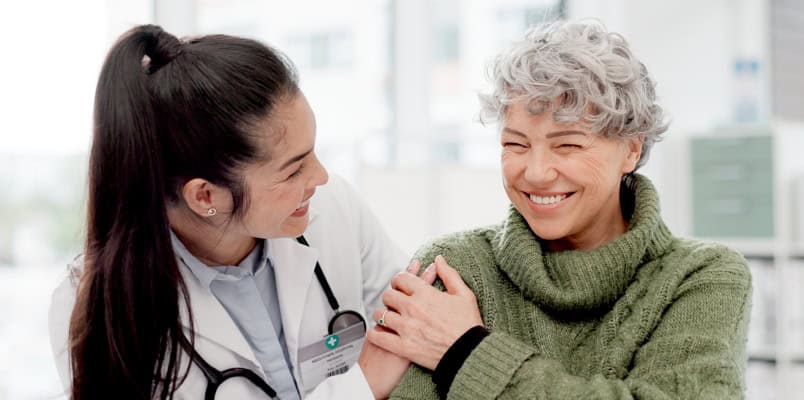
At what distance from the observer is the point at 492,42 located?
419cm

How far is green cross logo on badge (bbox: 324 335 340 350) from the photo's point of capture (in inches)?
64.2

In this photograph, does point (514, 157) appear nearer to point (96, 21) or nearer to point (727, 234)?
point (96, 21)

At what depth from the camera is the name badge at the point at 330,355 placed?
160cm

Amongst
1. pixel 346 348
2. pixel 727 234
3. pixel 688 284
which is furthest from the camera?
pixel 727 234

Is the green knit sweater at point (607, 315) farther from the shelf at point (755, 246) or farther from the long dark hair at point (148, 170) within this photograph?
the shelf at point (755, 246)

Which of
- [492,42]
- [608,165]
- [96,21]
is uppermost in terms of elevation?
[492,42]

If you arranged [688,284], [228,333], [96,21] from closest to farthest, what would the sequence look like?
[688,284]
[228,333]
[96,21]

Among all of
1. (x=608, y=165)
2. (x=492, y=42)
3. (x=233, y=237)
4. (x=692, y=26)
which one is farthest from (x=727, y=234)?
(x=233, y=237)

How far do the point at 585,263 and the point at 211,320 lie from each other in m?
0.73

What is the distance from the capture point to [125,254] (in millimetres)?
1376

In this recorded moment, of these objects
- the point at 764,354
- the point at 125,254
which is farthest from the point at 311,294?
the point at 764,354

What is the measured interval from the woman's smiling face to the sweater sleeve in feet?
0.72

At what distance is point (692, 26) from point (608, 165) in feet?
9.45

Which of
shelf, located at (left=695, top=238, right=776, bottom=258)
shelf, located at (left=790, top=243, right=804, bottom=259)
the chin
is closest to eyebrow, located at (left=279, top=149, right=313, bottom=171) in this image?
the chin
